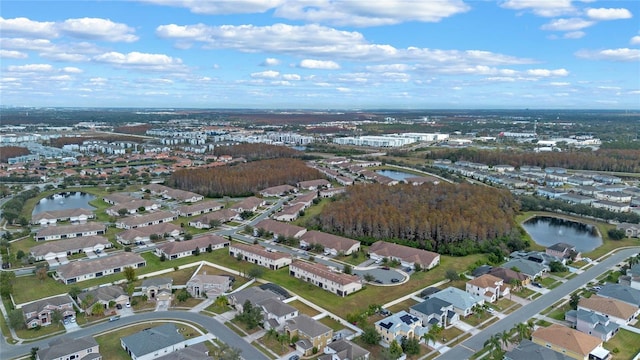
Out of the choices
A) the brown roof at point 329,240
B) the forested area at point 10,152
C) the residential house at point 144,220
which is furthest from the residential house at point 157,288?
the forested area at point 10,152

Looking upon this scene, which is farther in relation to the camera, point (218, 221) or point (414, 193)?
point (414, 193)

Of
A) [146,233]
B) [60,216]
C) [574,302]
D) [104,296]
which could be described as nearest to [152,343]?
[104,296]

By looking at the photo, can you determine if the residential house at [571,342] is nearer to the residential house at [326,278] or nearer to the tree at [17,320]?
the residential house at [326,278]

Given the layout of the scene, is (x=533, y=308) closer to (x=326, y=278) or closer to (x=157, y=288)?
(x=326, y=278)

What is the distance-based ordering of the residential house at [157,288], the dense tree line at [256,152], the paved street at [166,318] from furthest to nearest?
the dense tree line at [256,152], the residential house at [157,288], the paved street at [166,318]

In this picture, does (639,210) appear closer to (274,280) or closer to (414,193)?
(414,193)

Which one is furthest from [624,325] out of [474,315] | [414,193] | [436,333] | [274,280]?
[414,193]
